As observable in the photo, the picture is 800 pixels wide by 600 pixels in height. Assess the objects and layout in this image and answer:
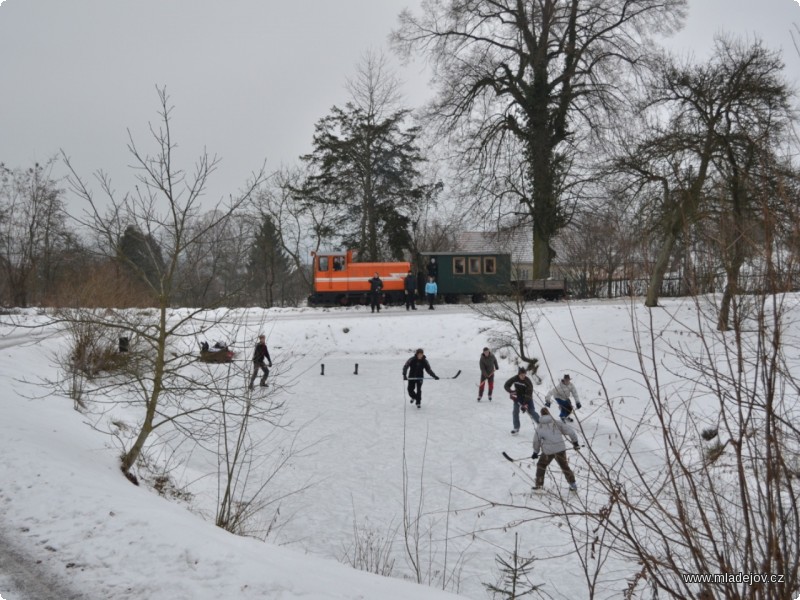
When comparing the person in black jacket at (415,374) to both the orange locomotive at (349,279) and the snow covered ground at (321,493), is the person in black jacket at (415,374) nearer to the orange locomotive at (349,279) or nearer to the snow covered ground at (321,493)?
the snow covered ground at (321,493)

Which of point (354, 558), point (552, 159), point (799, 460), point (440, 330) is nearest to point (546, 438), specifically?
point (354, 558)

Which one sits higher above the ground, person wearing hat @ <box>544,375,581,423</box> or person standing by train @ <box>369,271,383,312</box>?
person standing by train @ <box>369,271,383,312</box>

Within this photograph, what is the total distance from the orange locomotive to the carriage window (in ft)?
9.80

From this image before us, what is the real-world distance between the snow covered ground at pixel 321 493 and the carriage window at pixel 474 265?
9771 millimetres

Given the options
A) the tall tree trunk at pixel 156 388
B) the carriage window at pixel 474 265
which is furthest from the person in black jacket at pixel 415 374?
the carriage window at pixel 474 265

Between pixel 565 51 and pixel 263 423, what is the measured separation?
2093cm

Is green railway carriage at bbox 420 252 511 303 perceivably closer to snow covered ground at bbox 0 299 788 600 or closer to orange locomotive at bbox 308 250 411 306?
orange locomotive at bbox 308 250 411 306

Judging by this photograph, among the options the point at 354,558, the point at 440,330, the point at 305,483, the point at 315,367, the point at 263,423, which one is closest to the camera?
the point at 354,558

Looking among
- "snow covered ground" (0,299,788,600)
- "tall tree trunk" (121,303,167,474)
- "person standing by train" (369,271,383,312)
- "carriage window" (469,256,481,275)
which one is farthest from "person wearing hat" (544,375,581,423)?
"carriage window" (469,256,481,275)

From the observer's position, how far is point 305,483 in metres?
9.66

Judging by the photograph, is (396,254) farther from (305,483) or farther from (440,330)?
(305,483)

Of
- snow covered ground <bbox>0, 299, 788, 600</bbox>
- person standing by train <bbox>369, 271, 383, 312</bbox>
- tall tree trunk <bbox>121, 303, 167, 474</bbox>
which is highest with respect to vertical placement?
person standing by train <bbox>369, 271, 383, 312</bbox>

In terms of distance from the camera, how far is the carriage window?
2836 centimetres

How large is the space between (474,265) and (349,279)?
237 inches
